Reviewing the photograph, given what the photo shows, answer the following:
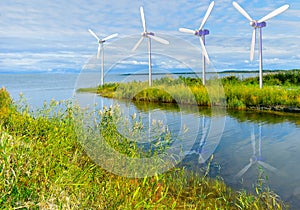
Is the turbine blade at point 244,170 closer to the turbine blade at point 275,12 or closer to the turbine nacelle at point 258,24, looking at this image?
the turbine blade at point 275,12

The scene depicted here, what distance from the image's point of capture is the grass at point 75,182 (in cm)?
346

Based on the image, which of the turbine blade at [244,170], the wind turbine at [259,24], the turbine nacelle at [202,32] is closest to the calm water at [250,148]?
the turbine blade at [244,170]

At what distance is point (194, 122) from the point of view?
39.3 feet

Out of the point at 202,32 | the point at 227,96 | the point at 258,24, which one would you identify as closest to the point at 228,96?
the point at 227,96

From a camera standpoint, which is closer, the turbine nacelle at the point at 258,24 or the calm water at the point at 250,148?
the calm water at the point at 250,148

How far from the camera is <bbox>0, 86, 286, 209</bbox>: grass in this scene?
346cm

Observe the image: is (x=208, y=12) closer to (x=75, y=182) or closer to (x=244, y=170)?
(x=244, y=170)

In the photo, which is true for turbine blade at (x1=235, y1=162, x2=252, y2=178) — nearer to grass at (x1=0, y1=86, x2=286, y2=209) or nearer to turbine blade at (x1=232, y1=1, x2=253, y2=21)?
grass at (x1=0, y1=86, x2=286, y2=209)

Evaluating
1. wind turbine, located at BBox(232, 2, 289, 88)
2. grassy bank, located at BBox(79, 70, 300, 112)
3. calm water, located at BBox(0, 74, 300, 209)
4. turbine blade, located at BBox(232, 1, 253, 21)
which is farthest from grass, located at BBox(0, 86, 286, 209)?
turbine blade, located at BBox(232, 1, 253, 21)

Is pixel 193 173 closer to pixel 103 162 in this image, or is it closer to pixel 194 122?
pixel 103 162

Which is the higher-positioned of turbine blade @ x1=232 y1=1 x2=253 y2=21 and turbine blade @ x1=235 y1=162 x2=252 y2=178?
turbine blade @ x1=232 y1=1 x2=253 y2=21

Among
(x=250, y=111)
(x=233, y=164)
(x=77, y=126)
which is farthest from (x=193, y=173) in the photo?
(x=250, y=111)

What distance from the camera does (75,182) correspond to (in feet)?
13.7

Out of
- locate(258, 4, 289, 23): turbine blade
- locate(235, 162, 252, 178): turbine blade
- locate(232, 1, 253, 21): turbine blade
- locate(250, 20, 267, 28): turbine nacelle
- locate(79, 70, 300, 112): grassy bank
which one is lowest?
locate(235, 162, 252, 178): turbine blade
